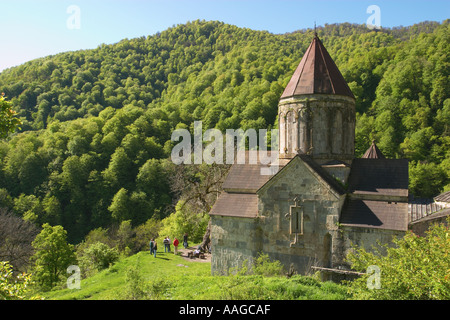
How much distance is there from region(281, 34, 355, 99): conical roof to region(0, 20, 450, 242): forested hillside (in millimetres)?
26221

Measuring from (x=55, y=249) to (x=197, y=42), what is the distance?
3395 inches

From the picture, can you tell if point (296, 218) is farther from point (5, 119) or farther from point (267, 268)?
point (5, 119)

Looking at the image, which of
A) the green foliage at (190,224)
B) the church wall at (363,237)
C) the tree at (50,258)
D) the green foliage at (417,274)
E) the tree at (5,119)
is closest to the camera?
the green foliage at (417,274)

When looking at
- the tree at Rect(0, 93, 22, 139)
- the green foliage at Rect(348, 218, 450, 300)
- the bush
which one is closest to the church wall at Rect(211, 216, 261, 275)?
the green foliage at Rect(348, 218, 450, 300)

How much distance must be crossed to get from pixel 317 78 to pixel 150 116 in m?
46.3

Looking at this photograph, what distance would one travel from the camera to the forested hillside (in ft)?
133

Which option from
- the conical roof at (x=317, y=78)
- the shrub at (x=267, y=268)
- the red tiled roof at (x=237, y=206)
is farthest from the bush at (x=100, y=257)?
the conical roof at (x=317, y=78)

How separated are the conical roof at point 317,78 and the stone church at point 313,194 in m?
0.04

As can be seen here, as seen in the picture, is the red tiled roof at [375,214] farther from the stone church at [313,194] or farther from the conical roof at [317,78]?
the conical roof at [317,78]

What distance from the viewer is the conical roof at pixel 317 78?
43.4ft

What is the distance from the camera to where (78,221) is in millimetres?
41062

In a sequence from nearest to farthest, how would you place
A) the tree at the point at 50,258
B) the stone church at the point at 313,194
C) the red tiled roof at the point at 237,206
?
the stone church at the point at 313,194, the red tiled roof at the point at 237,206, the tree at the point at 50,258

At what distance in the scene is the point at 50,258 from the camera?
23.3 m
